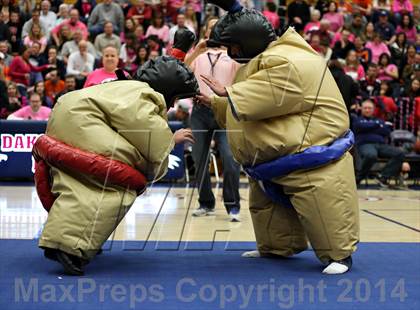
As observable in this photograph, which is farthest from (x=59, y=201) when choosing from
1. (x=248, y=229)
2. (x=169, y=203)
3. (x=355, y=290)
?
(x=169, y=203)

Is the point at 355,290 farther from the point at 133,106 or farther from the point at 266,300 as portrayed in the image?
the point at 133,106

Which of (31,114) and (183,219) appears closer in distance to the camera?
(183,219)

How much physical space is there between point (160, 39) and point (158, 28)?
0.76m

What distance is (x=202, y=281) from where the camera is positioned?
4.60 m

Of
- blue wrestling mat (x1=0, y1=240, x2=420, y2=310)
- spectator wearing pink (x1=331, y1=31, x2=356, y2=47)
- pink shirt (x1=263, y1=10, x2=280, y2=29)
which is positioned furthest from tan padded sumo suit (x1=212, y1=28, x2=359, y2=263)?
spectator wearing pink (x1=331, y1=31, x2=356, y2=47)

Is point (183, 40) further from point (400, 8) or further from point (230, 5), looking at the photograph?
point (400, 8)

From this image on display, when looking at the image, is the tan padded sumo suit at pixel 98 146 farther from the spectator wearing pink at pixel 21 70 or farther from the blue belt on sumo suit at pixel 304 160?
Result: the spectator wearing pink at pixel 21 70

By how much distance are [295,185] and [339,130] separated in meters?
0.43

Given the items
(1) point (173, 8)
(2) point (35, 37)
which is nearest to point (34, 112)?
(2) point (35, 37)

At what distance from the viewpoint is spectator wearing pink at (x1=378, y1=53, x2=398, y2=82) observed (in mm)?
13930

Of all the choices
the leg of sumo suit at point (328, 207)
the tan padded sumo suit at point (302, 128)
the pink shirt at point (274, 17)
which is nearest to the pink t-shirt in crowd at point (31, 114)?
the pink shirt at point (274, 17)

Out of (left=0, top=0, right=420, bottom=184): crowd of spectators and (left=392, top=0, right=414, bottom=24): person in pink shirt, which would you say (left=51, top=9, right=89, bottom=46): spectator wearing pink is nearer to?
(left=0, top=0, right=420, bottom=184): crowd of spectators

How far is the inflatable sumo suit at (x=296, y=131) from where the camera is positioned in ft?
16.0

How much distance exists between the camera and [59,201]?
185 inches
